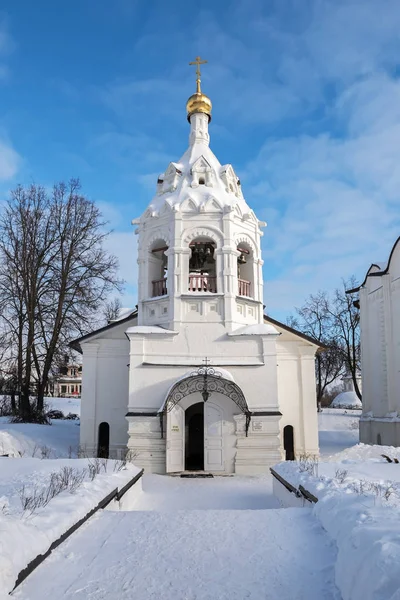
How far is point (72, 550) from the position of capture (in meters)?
4.44

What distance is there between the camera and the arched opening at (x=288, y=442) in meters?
15.8

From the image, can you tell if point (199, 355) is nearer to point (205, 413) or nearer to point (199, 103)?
point (205, 413)

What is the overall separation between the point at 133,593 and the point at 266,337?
37.0 ft

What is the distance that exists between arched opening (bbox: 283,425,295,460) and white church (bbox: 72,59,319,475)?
0.10 feet

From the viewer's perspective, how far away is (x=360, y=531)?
3795 mm

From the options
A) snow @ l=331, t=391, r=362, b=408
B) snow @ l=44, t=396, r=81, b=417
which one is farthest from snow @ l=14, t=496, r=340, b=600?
snow @ l=331, t=391, r=362, b=408

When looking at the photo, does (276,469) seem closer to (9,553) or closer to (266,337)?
(266,337)

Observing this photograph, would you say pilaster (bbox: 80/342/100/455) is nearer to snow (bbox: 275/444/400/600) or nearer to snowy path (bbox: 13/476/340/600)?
snow (bbox: 275/444/400/600)

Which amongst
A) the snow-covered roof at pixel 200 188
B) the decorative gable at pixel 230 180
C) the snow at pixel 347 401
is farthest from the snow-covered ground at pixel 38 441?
the snow at pixel 347 401

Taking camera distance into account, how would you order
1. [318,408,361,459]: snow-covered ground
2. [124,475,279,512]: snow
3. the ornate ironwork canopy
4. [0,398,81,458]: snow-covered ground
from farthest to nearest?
[318,408,361,459]: snow-covered ground, [0,398,81,458]: snow-covered ground, the ornate ironwork canopy, [124,475,279,512]: snow

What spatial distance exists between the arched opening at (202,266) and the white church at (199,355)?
3 cm

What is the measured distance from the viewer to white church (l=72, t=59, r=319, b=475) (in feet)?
44.9

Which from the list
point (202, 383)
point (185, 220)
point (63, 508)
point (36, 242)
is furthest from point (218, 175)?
point (63, 508)

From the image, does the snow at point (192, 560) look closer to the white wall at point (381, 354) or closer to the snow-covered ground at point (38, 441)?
the snow-covered ground at point (38, 441)
